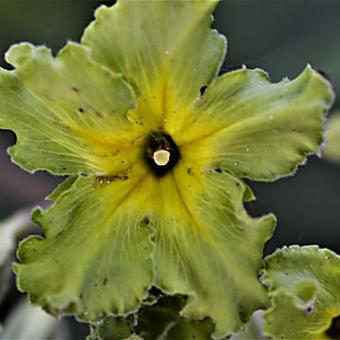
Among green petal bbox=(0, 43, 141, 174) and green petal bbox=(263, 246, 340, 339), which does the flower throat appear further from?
green petal bbox=(263, 246, 340, 339)

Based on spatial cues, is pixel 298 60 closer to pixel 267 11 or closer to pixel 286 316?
pixel 267 11

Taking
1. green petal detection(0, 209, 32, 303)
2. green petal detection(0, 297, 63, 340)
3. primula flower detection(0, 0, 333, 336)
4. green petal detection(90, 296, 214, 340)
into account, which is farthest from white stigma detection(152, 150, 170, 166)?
green petal detection(0, 297, 63, 340)

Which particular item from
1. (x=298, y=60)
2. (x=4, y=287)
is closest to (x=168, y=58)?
(x=4, y=287)

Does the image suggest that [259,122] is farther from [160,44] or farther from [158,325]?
[158,325]

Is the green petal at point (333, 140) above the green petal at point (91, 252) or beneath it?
above

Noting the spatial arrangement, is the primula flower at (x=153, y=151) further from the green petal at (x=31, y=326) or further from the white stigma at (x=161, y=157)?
the green petal at (x=31, y=326)

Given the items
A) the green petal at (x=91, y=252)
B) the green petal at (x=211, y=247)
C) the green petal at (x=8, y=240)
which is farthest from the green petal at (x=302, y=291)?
the green petal at (x=8, y=240)

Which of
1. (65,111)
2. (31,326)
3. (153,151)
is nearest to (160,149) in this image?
(153,151)

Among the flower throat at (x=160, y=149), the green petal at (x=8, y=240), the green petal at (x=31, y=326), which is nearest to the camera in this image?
the flower throat at (x=160, y=149)
